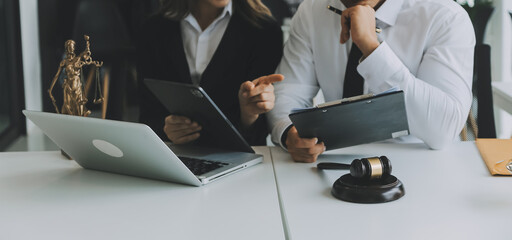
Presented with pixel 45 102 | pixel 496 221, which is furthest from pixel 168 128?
pixel 45 102

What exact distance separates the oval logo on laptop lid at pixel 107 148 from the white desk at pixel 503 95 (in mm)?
1500

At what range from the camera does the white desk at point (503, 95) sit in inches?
87.5

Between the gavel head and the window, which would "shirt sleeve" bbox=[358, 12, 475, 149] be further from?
the window

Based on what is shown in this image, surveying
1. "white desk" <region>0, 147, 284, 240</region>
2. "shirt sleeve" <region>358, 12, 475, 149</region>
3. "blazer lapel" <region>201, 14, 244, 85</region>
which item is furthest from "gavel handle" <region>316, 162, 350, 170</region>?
"blazer lapel" <region>201, 14, 244, 85</region>

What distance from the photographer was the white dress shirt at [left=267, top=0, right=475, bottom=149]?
159 centimetres

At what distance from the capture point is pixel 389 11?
1.78 metres

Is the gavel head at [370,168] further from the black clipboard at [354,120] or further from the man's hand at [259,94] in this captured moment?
the man's hand at [259,94]

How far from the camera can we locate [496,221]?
40.1 inches

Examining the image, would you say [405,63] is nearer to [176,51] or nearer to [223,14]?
[223,14]

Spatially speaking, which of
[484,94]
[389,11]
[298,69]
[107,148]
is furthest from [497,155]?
[107,148]

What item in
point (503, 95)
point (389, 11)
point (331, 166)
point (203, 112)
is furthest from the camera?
point (503, 95)

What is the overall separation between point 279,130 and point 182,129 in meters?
0.26

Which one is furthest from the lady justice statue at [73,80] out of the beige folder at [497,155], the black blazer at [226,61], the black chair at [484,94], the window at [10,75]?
the window at [10,75]

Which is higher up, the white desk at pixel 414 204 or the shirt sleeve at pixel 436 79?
the shirt sleeve at pixel 436 79
